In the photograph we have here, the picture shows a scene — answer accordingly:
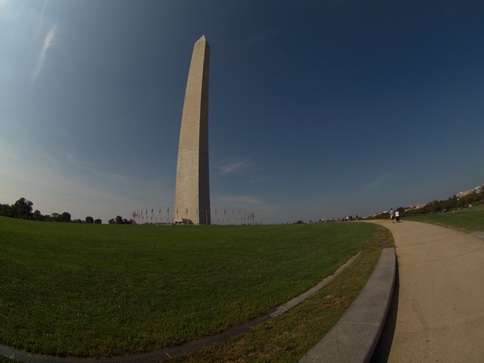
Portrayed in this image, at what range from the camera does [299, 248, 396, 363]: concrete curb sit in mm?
2734

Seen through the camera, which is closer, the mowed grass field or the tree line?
the mowed grass field

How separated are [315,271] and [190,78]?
160 feet

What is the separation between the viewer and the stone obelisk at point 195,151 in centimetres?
4547

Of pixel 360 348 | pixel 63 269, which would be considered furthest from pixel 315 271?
pixel 63 269

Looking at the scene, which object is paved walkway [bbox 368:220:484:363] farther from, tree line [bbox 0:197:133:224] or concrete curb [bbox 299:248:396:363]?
tree line [bbox 0:197:133:224]

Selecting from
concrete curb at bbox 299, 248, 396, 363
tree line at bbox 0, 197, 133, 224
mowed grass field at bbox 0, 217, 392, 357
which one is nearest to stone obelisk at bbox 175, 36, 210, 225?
tree line at bbox 0, 197, 133, 224

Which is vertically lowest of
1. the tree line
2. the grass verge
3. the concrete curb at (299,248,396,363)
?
the grass verge

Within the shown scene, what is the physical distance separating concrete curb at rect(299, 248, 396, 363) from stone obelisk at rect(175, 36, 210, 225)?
41262 mm

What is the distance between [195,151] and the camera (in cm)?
4606

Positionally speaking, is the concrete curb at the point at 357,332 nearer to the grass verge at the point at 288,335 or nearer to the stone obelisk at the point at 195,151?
the grass verge at the point at 288,335

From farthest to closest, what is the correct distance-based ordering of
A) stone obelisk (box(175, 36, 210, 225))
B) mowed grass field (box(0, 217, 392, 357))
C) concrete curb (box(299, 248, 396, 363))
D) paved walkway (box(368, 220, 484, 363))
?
1. stone obelisk (box(175, 36, 210, 225))
2. mowed grass field (box(0, 217, 392, 357))
3. paved walkway (box(368, 220, 484, 363))
4. concrete curb (box(299, 248, 396, 363))

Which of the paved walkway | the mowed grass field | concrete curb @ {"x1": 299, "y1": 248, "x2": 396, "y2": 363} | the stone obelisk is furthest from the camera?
the stone obelisk

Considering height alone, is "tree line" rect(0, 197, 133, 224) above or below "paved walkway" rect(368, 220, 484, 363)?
above

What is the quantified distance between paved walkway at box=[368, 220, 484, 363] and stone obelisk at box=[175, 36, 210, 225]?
131 feet
